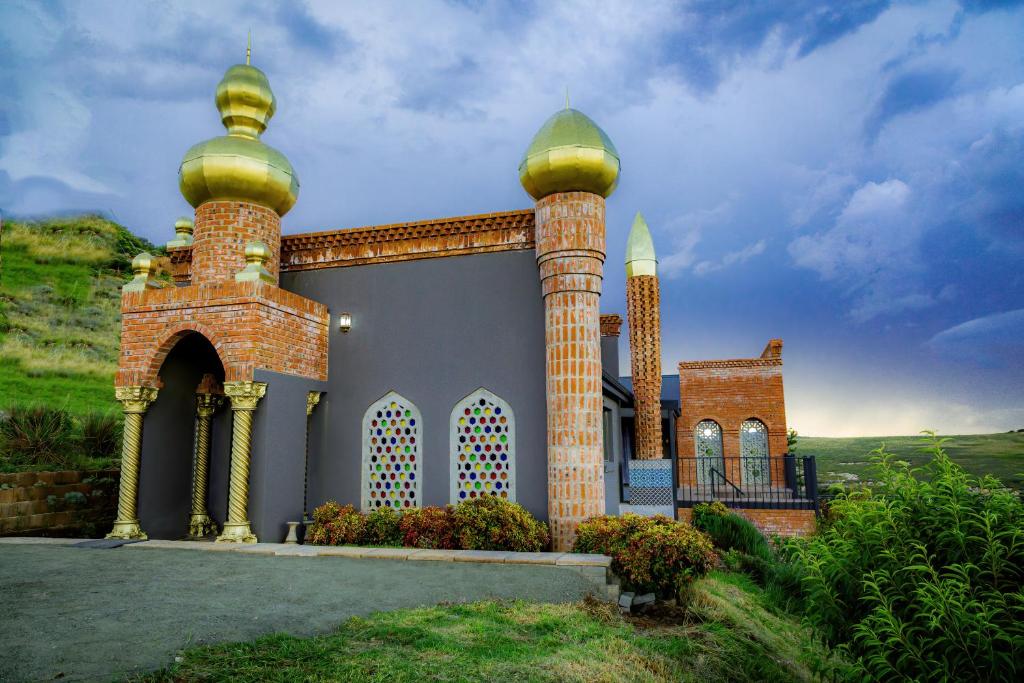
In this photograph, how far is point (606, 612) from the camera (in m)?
5.34

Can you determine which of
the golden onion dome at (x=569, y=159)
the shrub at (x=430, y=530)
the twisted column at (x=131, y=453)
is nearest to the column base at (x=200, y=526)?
the twisted column at (x=131, y=453)

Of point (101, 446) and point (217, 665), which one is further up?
point (101, 446)

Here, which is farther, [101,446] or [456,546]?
[101,446]

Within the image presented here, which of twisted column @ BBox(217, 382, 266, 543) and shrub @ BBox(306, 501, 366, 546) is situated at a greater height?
twisted column @ BBox(217, 382, 266, 543)

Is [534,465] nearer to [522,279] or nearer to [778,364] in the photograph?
[522,279]

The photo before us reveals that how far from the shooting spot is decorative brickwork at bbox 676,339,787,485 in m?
21.5

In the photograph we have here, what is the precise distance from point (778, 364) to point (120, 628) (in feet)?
68.4

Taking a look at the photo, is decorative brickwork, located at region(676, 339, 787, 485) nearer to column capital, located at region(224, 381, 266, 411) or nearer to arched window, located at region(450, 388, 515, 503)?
arched window, located at region(450, 388, 515, 503)

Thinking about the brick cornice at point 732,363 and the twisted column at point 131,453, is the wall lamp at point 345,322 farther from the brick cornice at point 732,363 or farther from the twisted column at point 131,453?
the brick cornice at point 732,363

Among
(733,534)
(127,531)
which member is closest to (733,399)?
(733,534)

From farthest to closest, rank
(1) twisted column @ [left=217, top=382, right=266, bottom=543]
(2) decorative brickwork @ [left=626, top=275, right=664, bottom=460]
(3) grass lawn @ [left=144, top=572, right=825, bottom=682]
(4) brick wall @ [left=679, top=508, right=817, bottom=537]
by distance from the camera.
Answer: (2) decorative brickwork @ [left=626, top=275, right=664, bottom=460] → (4) brick wall @ [left=679, top=508, right=817, bottom=537] → (1) twisted column @ [left=217, top=382, right=266, bottom=543] → (3) grass lawn @ [left=144, top=572, right=825, bottom=682]

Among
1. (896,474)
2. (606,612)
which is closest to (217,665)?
(606,612)

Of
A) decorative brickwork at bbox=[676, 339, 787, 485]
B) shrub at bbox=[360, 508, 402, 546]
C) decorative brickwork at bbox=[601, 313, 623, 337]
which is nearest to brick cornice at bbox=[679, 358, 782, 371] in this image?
decorative brickwork at bbox=[676, 339, 787, 485]

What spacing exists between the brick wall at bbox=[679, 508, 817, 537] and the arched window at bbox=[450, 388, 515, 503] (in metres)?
6.67
